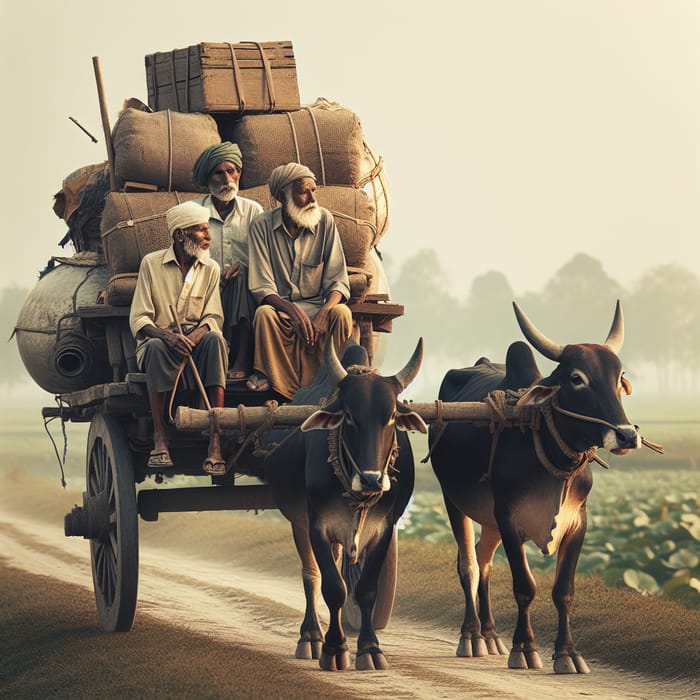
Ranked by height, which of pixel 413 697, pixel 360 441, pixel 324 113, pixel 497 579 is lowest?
pixel 497 579

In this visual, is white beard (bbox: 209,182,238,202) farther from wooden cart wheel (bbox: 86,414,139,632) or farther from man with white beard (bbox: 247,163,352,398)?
wooden cart wheel (bbox: 86,414,139,632)

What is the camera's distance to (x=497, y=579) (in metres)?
13.4

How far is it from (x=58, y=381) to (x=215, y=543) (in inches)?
342

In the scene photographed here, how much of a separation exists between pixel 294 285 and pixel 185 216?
2.56ft

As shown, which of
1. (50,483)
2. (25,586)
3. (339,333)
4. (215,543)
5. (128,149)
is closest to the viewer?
(339,333)

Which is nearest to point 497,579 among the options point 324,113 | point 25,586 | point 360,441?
point 25,586

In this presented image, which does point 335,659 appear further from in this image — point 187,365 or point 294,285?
point 294,285

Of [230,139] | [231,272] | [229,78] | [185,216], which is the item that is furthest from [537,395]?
[229,78]

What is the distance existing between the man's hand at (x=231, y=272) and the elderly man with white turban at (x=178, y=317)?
0.61 ft

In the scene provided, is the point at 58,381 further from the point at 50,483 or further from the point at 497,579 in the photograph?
the point at 50,483

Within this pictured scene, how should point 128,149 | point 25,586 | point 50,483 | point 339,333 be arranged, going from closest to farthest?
1. point 339,333
2. point 128,149
3. point 25,586
4. point 50,483

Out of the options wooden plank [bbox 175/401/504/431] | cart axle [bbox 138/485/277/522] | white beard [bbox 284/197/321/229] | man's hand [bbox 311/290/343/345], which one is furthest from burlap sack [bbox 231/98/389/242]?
wooden plank [bbox 175/401/504/431]

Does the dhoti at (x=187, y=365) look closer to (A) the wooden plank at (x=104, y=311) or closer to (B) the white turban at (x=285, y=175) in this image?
(A) the wooden plank at (x=104, y=311)

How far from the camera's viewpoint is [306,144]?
10133 mm
